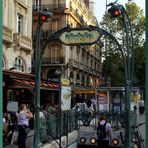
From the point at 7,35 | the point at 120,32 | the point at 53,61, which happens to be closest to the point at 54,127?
the point at 7,35

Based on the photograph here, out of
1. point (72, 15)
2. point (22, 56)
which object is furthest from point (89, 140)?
point (72, 15)

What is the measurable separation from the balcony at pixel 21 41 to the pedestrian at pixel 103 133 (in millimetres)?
13602

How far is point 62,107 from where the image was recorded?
11695 millimetres

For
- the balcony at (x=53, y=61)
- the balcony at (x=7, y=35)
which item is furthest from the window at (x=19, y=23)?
the balcony at (x=53, y=61)

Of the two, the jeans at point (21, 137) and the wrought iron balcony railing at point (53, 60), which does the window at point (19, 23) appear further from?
the wrought iron balcony railing at point (53, 60)

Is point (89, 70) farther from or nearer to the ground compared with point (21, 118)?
farther from the ground


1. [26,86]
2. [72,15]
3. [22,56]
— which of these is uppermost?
[72,15]

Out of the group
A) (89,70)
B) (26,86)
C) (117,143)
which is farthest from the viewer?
(89,70)

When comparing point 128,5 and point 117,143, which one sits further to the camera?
point 128,5

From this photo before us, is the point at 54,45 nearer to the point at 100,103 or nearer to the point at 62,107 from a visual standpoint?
the point at 100,103

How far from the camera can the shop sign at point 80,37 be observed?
11125mm

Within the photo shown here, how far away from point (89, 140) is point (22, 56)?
1532 cm

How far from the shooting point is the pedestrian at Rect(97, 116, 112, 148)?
51.2ft

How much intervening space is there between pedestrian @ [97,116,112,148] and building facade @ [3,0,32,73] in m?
12.2
